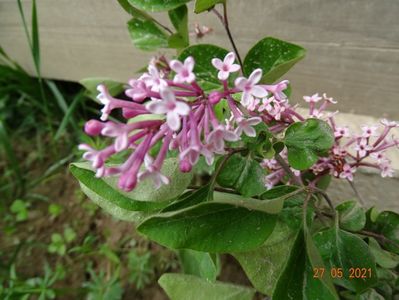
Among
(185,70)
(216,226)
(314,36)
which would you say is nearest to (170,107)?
(185,70)

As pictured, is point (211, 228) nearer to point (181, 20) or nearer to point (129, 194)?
point (129, 194)

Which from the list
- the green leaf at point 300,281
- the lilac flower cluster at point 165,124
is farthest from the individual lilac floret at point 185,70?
the green leaf at point 300,281

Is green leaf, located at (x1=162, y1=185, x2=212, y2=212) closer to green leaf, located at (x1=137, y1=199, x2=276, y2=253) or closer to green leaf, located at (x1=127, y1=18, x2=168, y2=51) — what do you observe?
green leaf, located at (x1=137, y1=199, x2=276, y2=253)

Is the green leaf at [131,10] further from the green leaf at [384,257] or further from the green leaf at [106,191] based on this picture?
the green leaf at [384,257]

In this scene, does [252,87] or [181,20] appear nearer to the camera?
[252,87]

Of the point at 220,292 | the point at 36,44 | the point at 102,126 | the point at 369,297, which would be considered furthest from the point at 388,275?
the point at 36,44

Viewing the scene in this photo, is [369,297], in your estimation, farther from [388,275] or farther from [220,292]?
[220,292]
